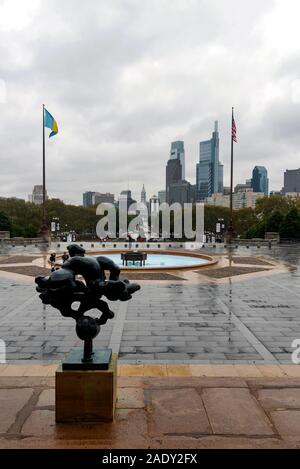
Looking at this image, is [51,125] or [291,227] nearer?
[51,125]

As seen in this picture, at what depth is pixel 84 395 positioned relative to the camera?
13.8ft

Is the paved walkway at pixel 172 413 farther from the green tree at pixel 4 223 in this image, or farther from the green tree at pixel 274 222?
the green tree at pixel 4 223

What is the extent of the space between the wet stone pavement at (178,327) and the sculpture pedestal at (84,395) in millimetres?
2853

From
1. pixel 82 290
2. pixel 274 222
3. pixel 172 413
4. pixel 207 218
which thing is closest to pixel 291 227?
pixel 274 222

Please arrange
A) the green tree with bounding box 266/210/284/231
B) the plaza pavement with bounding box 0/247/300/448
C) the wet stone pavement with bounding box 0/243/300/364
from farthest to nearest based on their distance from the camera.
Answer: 1. the green tree with bounding box 266/210/284/231
2. the wet stone pavement with bounding box 0/243/300/364
3. the plaza pavement with bounding box 0/247/300/448

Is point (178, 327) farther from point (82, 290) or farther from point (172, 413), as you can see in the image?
point (82, 290)

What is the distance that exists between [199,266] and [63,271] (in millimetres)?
18560

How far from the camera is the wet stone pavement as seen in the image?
296 inches

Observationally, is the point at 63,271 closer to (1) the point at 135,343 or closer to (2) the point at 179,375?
(2) the point at 179,375

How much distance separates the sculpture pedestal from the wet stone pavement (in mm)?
2853

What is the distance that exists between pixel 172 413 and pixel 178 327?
4.96m

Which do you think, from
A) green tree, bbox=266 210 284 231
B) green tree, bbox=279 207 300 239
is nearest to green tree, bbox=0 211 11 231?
green tree, bbox=266 210 284 231

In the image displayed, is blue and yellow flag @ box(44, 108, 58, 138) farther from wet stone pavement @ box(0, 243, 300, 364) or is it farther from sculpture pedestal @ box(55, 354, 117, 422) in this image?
sculpture pedestal @ box(55, 354, 117, 422)

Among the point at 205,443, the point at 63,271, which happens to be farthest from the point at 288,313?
the point at 63,271
